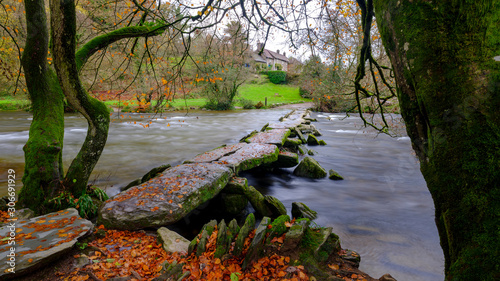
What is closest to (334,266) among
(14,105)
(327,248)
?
(327,248)

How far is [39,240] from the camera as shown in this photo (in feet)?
10.6

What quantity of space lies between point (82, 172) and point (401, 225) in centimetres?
675

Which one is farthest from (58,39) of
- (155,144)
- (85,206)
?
(155,144)

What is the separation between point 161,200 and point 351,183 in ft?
19.8

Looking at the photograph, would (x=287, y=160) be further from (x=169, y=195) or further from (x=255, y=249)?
(x=255, y=249)

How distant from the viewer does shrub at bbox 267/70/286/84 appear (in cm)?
5903

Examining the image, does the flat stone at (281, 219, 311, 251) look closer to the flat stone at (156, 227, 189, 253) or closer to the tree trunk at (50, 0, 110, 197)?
the flat stone at (156, 227, 189, 253)

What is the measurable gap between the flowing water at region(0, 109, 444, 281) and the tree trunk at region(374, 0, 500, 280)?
3.05 metres

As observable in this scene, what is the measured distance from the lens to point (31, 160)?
426 centimetres

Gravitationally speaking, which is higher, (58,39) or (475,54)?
(58,39)

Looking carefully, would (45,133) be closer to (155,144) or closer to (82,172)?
(82,172)

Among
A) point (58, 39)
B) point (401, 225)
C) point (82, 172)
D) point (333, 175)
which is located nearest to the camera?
point (58, 39)

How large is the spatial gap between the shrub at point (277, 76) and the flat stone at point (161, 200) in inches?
2212

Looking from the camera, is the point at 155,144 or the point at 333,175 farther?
the point at 155,144
